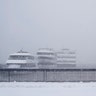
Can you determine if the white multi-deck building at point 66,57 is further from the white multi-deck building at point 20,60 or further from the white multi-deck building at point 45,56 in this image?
the white multi-deck building at point 20,60

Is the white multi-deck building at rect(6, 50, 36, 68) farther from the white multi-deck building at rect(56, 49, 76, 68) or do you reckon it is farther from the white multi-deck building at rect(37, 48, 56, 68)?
the white multi-deck building at rect(56, 49, 76, 68)

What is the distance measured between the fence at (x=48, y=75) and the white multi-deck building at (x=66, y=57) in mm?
31124

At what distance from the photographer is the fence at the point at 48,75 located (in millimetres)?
15367

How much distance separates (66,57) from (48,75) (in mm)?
33047

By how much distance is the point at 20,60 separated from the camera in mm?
35125
